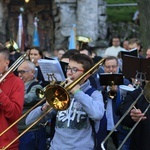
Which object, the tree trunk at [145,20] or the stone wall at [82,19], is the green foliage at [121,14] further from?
the tree trunk at [145,20]

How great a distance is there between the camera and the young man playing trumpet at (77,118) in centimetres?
434

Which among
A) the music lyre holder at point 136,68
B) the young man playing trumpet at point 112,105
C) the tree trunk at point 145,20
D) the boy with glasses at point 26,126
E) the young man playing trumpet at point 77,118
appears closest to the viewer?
the young man playing trumpet at point 77,118

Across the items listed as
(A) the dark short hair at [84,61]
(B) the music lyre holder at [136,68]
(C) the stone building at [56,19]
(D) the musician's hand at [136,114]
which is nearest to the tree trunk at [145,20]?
(B) the music lyre holder at [136,68]

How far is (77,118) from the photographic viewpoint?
4.43m

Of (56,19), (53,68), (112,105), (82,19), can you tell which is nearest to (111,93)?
(112,105)

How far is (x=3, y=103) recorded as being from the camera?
4.17m

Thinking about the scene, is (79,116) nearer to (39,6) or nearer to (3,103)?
(3,103)

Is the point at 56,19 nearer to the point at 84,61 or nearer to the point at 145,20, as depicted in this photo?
the point at 145,20

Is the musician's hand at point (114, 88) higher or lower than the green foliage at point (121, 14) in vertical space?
higher

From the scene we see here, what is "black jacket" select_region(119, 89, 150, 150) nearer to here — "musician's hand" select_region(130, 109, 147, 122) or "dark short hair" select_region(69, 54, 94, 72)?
"musician's hand" select_region(130, 109, 147, 122)

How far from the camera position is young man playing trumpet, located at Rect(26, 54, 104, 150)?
434cm

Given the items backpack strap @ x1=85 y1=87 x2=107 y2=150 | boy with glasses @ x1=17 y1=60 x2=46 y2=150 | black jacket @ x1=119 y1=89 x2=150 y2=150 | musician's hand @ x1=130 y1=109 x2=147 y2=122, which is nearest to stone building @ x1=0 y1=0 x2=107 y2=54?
boy with glasses @ x1=17 y1=60 x2=46 y2=150

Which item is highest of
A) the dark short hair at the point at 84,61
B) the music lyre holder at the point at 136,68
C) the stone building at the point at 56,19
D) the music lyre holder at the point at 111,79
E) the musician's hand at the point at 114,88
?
the dark short hair at the point at 84,61

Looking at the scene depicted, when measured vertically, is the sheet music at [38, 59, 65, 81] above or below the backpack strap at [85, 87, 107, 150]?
above
